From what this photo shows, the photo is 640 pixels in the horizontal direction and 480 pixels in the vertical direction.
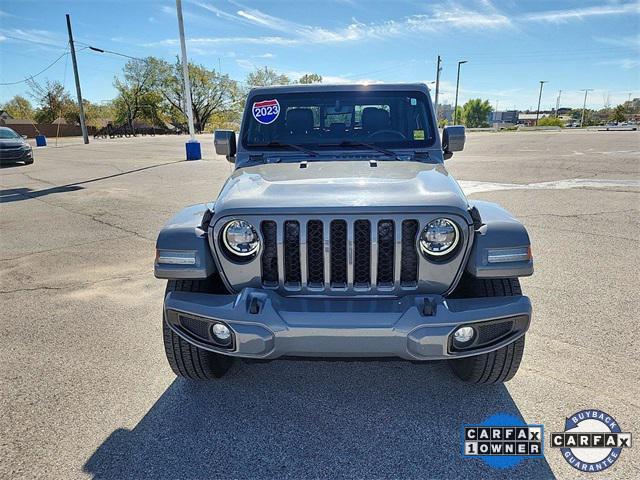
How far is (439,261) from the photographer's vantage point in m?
2.28

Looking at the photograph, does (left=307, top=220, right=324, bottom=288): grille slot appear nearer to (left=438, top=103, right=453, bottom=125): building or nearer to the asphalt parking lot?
the asphalt parking lot

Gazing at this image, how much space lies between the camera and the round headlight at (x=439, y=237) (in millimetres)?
2246

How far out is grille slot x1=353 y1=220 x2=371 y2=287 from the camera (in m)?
2.25

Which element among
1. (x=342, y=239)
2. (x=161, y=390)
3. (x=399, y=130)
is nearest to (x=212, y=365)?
(x=161, y=390)

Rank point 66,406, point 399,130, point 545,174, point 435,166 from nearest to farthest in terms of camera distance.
→ point 66,406 < point 435,166 < point 399,130 < point 545,174

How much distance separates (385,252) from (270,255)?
621 millimetres

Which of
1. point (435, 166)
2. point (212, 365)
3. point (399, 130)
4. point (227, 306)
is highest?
point (399, 130)

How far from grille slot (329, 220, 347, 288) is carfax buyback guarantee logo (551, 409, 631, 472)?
4.63 ft

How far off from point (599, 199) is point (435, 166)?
7.09 m

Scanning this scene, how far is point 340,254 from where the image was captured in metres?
2.31

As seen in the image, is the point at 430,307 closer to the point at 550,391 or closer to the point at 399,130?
the point at 550,391

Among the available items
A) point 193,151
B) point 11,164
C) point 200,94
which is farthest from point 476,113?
point 11,164

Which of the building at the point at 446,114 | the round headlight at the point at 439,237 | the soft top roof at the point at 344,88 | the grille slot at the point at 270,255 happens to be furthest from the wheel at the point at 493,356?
the building at the point at 446,114

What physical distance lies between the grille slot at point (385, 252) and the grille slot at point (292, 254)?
44 centimetres
